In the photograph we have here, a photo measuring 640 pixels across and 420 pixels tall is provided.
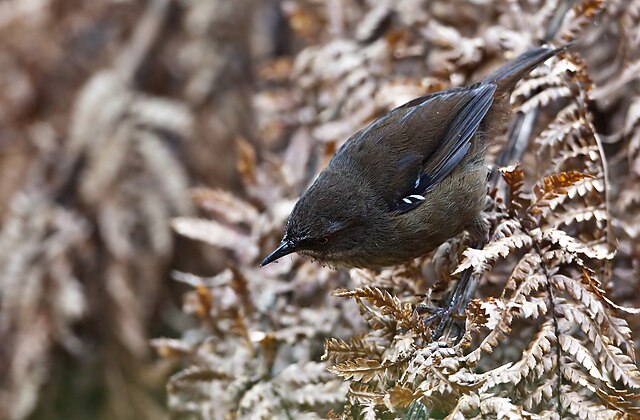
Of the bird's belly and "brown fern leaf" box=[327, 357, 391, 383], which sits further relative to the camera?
the bird's belly

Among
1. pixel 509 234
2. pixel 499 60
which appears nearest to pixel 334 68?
pixel 499 60

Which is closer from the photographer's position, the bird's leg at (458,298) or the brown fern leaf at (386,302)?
the brown fern leaf at (386,302)

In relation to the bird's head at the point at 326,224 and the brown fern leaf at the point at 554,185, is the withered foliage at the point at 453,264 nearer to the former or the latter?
the brown fern leaf at the point at 554,185

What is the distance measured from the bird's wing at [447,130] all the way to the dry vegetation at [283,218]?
0.20 metres

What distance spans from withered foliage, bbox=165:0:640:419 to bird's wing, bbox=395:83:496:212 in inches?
7.8

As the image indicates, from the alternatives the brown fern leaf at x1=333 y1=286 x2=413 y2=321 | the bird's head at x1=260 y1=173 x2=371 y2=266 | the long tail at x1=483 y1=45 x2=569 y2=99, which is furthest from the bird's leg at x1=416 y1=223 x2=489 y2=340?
the long tail at x1=483 y1=45 x2=569 y2=99

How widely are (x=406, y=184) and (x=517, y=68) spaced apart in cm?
63

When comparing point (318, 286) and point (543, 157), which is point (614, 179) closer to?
point (543, 157)

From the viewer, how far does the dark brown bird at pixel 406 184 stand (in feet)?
8.13

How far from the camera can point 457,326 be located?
2262mm

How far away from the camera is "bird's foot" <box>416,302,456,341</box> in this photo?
2.23 meters

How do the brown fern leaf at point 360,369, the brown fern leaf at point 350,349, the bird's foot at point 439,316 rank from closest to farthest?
1. the brown fern leaf at point 360,369
2. the brown fern leaf at point 350,349
3. the bird's foot at point 439,316

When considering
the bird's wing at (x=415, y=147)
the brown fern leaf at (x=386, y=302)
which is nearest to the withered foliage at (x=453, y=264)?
the brown fern leaf at (x=386, y=302)

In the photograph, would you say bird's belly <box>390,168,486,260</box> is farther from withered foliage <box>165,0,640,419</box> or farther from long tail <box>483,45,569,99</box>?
long tail <box>483,45,569,99</box>
